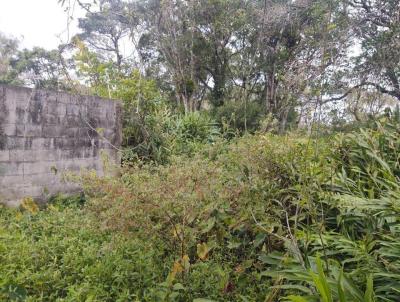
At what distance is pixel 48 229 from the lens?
116 inches

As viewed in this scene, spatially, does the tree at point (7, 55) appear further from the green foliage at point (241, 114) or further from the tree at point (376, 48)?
the tree at point (376, 48)

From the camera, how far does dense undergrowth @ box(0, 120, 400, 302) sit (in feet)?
6.17

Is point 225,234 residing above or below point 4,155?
below

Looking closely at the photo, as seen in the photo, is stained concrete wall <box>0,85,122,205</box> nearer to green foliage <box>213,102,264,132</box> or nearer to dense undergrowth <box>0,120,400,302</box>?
dense undergrowth <box>0,120,400,302</box>

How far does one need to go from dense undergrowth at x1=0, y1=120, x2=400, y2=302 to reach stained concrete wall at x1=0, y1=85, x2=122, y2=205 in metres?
1.01

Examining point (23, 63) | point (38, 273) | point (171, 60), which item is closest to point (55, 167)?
point (38, 273)

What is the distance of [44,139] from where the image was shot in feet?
12.3

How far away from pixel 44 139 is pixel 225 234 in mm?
2517

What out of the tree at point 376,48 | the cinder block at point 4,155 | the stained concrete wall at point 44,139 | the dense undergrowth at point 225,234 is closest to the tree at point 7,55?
the stained concrete wall at point 44,139

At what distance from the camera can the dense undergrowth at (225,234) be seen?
1.88 meters

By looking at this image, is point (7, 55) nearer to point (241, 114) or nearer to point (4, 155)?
point (241, 114)

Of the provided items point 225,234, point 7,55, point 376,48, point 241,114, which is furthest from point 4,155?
point 7,55

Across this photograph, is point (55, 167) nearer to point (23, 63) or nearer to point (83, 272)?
point (83, 272)

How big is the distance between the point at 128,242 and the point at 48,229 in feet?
3.40
